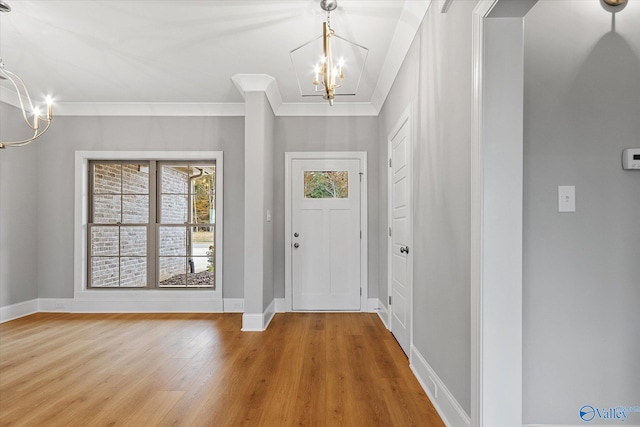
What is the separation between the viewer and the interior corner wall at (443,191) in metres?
1.78

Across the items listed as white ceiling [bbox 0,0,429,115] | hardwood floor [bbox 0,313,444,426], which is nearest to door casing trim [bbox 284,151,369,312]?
hardwood floor [bbox 0,313,444,426]

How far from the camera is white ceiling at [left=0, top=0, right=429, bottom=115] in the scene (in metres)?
2.63

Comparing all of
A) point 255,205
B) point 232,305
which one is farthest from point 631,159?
point 232,305

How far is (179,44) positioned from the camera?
313 centimetres

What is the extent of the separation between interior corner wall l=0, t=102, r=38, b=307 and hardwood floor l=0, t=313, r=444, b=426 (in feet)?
1.68

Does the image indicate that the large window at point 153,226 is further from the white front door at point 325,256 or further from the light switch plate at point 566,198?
the light switch plate at point 566,198

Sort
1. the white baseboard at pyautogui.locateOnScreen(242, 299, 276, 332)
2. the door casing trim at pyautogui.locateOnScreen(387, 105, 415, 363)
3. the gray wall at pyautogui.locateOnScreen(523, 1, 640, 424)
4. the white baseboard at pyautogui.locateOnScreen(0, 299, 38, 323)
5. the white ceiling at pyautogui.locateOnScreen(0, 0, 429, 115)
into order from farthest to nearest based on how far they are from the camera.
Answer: the white baseboard at pyautogui.locateOnScreen(0, 299, 38, 323) → the white baseboard at pyautogui.locateOnScreen(242, 299, 276, 332) → the door casing trim at pyautogui.locateOnScreen(387, 105, 415, 363) → the white ceiling at pyautogui.locateOnScreen(0, 0, 429, 115) → the gray wall at pyautogui.locateOnScreen(523, 1, 640, 424)

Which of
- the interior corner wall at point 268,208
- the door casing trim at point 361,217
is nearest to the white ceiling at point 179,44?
the interior corner wall at point 268,208

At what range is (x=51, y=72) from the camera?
146 inches

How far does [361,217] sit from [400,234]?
1.28 metres

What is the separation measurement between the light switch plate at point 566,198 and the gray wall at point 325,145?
2.84 metres

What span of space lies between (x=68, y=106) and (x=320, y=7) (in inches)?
148

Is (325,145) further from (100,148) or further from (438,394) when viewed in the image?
(438,394)

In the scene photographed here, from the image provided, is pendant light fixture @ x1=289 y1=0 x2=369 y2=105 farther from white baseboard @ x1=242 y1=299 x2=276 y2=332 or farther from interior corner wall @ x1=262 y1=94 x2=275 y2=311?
white baseboard @ x1=242 y1=299 x2=276 y2=332
